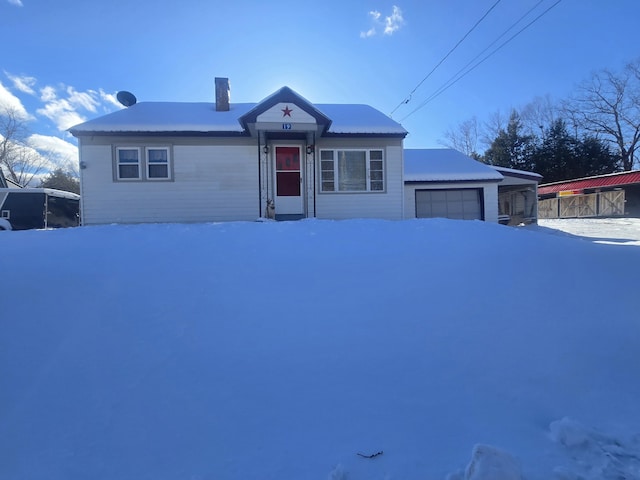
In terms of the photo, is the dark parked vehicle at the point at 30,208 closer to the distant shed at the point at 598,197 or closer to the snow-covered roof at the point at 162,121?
the snow-covered roof at the point at 162,121

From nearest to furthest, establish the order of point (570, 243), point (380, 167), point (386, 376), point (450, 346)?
point (386, 376) < point (450, 346) < point (570, 243) < point (380, 167)

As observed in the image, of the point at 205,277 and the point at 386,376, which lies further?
the point at 205,277

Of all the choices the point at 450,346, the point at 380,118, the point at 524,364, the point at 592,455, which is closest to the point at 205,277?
the point at 450,346

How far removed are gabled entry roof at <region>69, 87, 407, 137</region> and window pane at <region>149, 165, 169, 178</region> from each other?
1.01 metres

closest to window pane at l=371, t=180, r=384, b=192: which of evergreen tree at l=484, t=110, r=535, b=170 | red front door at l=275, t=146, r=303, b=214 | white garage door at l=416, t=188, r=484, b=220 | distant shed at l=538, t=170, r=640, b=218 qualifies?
red front door at l=275, t=146, r=303, b=214

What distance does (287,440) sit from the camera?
267 centimetres

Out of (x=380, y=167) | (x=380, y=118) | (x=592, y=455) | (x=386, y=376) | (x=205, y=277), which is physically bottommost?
(x=592, y=455)

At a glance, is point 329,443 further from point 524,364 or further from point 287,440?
point 524,364

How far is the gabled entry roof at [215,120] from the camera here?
10.4 m

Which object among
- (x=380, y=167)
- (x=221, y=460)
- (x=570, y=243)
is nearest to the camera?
(x=221, y=460)

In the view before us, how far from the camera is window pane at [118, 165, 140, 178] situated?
11172 millimetres

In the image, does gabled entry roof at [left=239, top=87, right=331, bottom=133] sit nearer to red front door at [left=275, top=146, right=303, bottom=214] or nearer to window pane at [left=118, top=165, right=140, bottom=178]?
red front door at [left=275, top=146, right=303, bottom=214]

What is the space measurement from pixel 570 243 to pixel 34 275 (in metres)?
9.52

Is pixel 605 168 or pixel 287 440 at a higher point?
pixel 605 168
